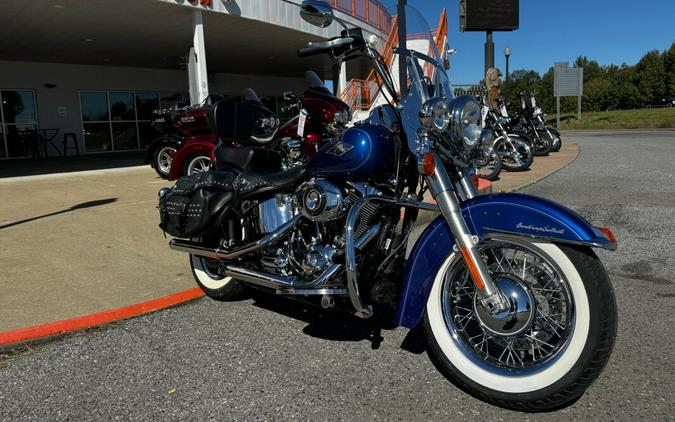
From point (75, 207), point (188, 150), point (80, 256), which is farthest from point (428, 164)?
point (188, 150)

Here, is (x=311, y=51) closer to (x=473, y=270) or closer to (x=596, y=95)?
(x=473, y=270)

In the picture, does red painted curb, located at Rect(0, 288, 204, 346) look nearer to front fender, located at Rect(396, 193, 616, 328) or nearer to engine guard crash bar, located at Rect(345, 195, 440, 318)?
engine guard crash bar, located at Rect(345, 195, 440, 318)

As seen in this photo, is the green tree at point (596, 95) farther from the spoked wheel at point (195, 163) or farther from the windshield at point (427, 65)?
the windshield at point (427, 65)

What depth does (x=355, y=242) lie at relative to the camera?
9.16 feet

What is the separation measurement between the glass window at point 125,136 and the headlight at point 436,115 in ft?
67.5

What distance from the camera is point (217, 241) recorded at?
3582 mm

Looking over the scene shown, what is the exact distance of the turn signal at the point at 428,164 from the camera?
8.31 ft

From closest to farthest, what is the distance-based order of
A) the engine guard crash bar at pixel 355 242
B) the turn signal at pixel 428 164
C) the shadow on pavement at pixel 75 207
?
1. the turn signal at pixel 428 164
2. the engine guard crash bar at pixel 355 242
3. the shadow on pavement at pixel 75 207

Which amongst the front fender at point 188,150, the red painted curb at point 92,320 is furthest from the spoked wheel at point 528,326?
the front fender at point 188,150

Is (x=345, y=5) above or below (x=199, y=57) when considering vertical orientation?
above

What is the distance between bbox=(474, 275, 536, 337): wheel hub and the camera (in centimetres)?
242

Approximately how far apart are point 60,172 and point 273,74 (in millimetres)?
14627

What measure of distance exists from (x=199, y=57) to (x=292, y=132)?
6065 mm

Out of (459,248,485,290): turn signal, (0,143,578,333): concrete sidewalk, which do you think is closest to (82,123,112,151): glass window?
(0,143,578,333): concrete sidewalk
